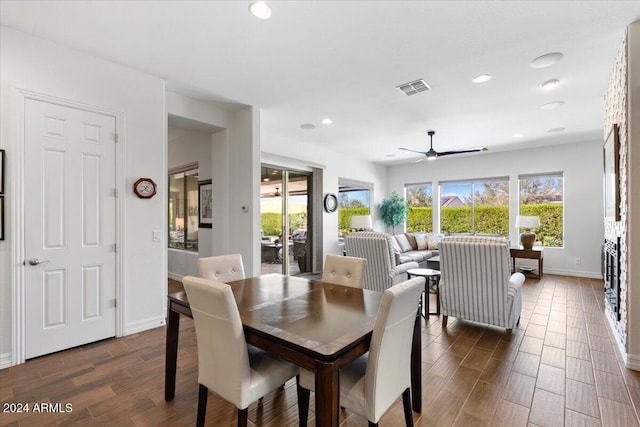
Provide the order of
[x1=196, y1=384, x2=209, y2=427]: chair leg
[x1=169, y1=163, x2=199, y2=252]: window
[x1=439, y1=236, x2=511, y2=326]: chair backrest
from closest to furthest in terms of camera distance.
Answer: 1. [x1=196, y1=384, x2=209, y2=427]: chair leg
2. [x1=439, y1=236, x2=511, y2=326]: chair backrest
3. [x1=169, y1=163, x2=199, y2=252]: window

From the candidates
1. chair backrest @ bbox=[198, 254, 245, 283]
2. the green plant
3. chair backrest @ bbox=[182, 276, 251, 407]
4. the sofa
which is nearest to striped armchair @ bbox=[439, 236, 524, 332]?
chair backrest @ bbox=[198, 254, 245, 283]

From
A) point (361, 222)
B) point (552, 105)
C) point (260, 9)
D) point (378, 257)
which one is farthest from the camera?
point (361, 222)

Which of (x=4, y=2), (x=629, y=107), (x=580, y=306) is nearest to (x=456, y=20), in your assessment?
(x=629, y=107)

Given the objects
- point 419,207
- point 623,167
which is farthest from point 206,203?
point 419,207

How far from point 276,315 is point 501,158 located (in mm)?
7264

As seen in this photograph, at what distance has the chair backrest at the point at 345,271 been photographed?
2.51 meters

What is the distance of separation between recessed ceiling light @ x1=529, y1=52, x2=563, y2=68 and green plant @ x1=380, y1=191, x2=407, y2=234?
5.16 meters

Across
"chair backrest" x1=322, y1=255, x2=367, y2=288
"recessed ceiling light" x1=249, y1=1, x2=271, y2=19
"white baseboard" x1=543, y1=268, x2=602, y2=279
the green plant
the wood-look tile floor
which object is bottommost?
the wood-look tile floor

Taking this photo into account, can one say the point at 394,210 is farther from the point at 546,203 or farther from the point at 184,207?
the point at 184,207

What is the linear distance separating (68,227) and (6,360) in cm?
117

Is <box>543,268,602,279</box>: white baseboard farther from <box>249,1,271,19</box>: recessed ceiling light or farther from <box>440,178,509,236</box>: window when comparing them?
<box>249,1,271,19</box>: recessed ceiling light

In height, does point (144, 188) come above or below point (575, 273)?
above

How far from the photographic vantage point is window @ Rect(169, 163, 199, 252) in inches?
223

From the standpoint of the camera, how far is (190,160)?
5.59 m
